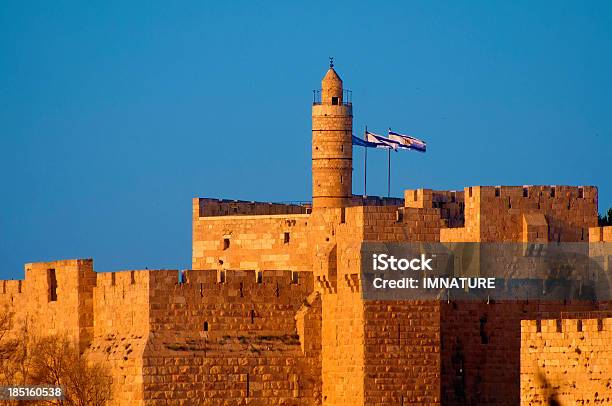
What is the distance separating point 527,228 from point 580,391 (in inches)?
327

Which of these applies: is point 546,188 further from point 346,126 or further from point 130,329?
point 346,126

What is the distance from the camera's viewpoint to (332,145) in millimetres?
90375

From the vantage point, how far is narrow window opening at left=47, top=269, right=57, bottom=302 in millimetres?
67625

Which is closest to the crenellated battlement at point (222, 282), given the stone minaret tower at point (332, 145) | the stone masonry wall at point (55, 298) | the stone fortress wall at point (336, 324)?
the stone fortress wall at point (336, 324)

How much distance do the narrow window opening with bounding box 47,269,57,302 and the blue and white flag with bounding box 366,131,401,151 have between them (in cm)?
2348

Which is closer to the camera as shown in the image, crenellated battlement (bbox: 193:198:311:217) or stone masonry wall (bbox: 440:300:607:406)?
stone masonry wall (bbox: 440:300:607:406)

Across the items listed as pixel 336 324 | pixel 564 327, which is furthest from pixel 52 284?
pixel 564 327

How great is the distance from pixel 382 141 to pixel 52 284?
24.2 meters

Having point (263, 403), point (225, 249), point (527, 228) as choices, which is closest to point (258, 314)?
point (263, 403)

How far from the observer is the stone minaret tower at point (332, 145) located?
88.8 metres

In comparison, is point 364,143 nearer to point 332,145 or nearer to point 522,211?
point 332,145

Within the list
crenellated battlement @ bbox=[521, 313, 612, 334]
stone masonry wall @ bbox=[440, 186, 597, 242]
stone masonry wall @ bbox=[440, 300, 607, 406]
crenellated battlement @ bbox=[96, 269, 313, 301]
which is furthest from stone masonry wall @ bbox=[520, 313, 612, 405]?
crenellated battlement @ bbox=[96, 269, 313, 301]

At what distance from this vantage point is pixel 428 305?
61219mm

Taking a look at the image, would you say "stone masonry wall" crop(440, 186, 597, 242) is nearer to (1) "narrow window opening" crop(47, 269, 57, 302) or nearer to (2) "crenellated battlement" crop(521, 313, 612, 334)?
(2) "crenellated battlement" crop(521, 313, 612, 334)
